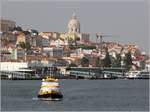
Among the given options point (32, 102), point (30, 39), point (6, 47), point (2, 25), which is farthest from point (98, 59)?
point (32, 102)

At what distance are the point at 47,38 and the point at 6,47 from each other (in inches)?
672

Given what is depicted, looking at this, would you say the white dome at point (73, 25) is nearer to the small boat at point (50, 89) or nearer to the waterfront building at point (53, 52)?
the waterfront building at point (53, 52)

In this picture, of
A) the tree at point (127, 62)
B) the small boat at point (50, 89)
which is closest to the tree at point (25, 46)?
the tree at point (127, 62)

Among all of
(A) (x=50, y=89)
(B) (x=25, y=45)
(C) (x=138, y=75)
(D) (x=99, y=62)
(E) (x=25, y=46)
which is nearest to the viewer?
(A) (x=50, y=89)

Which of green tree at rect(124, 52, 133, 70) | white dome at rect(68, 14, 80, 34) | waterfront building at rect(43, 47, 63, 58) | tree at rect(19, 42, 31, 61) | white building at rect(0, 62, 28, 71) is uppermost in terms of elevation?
white dome at rect(68, 14, 80, 34)

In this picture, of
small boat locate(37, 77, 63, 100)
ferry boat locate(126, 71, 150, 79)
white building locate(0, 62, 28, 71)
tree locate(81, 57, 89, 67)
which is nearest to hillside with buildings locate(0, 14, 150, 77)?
tree locate(81, 57, 89, 67)

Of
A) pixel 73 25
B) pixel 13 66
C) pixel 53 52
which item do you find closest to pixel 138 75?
pixel 13 66

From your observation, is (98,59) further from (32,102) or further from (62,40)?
(32,102)

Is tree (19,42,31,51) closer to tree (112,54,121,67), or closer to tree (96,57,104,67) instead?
tree (96,57,104,67)

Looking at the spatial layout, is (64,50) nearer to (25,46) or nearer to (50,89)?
(25,46)

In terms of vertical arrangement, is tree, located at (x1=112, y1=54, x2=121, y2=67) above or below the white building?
above

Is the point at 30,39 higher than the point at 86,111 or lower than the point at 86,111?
higher

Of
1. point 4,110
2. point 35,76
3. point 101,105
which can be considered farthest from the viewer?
point 35,76

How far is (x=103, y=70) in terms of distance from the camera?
7225 centimetres
